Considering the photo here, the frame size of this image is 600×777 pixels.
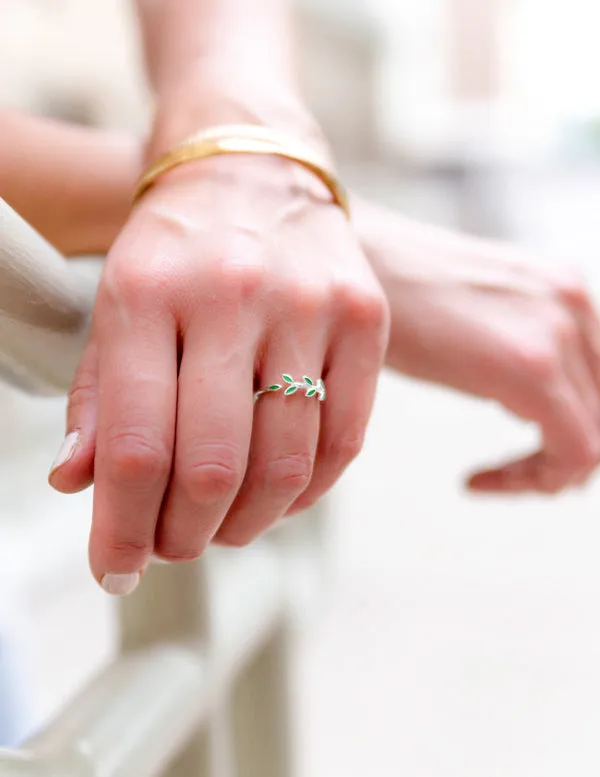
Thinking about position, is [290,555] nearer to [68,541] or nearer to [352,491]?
[68,541]

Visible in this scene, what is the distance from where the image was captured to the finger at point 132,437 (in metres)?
0.22

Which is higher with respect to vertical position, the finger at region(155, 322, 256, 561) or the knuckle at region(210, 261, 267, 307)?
the knuckle at region(210, 261, 267, 307)

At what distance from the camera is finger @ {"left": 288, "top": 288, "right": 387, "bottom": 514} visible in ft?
0.86

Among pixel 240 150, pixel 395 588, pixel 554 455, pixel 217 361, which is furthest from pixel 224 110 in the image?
pixel 395 588

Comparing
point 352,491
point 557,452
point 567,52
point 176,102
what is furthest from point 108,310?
point 567,52

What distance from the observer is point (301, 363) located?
0.25 m

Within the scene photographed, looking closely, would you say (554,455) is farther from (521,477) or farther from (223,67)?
(223,67)

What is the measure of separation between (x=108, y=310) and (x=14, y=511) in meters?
0.79

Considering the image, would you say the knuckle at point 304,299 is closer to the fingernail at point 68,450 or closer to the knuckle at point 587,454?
the fingernail at point 68,450

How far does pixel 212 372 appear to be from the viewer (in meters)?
0.23

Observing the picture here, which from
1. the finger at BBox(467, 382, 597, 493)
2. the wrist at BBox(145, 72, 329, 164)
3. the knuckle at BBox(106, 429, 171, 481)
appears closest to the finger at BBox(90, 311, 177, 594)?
the knuckle at BBox(106, 429, 171, 481)

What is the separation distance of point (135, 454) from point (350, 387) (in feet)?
0.24

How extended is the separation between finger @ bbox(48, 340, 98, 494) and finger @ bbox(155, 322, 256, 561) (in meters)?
0.02

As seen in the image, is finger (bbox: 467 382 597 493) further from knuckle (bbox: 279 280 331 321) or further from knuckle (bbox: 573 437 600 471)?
knuckle (bbox: 279 280 331 321)
